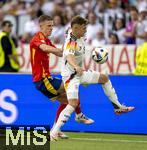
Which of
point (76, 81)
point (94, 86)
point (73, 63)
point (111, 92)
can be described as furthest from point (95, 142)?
point (94, 86)

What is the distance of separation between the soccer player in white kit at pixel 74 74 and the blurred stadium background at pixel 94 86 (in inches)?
21.2

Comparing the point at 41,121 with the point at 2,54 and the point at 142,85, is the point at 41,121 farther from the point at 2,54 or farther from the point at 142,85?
the point at 2,54

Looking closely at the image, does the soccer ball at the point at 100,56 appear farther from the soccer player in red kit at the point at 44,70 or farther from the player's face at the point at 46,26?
the player's face at the point at 46,26

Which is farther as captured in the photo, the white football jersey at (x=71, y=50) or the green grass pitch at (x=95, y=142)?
the white football jersey at (x=71, y=50)

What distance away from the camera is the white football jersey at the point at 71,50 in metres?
12.9

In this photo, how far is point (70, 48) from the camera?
12.9 m

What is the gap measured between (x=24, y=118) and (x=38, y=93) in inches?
22.6

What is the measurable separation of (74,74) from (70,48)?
0.45 metres

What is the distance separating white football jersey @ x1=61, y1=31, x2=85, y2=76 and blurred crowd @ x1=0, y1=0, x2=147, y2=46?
228 inches

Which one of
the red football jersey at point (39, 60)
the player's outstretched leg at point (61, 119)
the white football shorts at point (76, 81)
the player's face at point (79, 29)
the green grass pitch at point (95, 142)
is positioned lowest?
the green grass pitch at point (95, 142)

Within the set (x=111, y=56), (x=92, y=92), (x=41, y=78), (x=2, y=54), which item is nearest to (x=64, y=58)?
(x=41, y=78)

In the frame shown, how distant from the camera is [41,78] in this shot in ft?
44.1

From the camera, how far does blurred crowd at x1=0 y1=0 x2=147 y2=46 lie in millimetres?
19875

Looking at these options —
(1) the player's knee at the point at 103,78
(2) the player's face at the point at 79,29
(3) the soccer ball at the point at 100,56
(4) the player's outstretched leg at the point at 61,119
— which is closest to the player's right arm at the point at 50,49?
(2) the player's face at the point at 79,29
